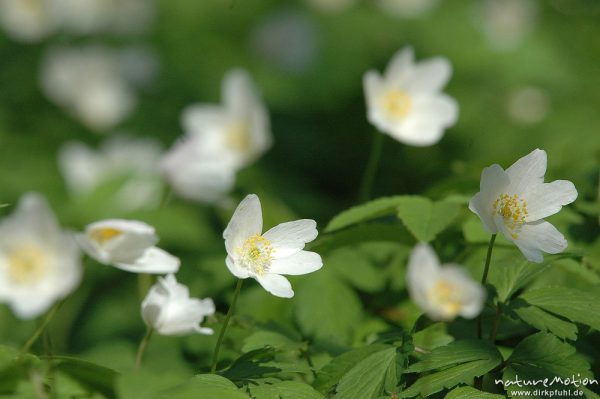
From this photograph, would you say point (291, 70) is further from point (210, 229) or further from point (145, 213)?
point (145, 213)

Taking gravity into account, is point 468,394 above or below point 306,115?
above

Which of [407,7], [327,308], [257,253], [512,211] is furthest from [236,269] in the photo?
[407,7]

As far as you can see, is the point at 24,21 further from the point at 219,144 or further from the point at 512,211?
the point at 512,211

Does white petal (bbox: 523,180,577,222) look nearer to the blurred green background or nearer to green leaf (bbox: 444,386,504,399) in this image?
green leaf (bbox: 444,386,504,399)

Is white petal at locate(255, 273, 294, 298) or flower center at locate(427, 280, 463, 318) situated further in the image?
white petal at locate(255, 273, 294, 298)

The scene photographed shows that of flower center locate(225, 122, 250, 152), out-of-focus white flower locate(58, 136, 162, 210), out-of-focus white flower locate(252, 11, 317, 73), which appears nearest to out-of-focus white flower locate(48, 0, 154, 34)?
out-of-focus white flower locate(252, 11, 317, 73)

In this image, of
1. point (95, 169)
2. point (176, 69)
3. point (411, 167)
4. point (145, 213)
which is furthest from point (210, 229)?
point (176, 69)
